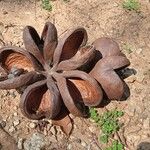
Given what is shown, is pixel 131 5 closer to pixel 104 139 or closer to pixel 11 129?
pixel 104 139

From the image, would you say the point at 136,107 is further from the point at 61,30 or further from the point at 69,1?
the point at 69,1

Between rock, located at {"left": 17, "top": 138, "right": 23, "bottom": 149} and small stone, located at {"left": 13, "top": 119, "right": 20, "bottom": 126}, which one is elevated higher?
small stone, located at {"left": 13, "top": 119, "right": 20, "bottom": 126}

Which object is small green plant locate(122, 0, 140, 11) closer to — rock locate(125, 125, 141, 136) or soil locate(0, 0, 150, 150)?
soil locate(0, 0, 150, 150)

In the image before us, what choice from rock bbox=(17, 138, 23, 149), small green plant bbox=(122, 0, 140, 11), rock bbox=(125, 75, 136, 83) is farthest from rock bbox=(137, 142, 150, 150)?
small green plant bbox=(122, 0, 140, 11)

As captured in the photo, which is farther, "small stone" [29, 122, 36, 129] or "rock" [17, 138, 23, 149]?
"small stone" [29, 122, 36, 129]

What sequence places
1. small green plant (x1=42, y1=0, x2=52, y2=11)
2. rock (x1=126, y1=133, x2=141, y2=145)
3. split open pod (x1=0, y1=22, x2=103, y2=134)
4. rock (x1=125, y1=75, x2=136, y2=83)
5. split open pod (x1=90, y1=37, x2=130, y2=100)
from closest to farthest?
split open pod (x1=0, y1=22, x2=103, y2=134) → split open pod (x1=90, y1=37, x2=130, y2=100) → rock (x1=126, y1=133, x2=141, y2=145) → rock (x1=125, y1=75, x2=136, y2=83) → small green plant (x1=42, y1=0, x2=52, y2=11)

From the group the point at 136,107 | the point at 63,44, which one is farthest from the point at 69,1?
the point at 136,107
